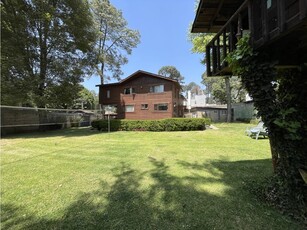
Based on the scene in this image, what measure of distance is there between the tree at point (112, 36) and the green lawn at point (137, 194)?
24.7m

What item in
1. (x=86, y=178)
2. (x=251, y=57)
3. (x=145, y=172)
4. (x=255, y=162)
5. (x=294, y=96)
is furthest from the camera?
(x=255, y=162)

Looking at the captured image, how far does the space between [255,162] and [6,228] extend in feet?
20.9

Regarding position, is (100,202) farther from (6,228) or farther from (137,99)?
(137,99)

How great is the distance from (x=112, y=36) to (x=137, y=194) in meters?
30.5

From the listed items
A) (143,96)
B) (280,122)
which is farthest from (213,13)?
(143,96)

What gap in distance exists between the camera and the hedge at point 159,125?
1706 cm

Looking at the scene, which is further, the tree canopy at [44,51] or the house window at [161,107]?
the house window at [161,107]

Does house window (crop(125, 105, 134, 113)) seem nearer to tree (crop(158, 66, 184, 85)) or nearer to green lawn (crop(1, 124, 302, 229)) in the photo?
green lawn (crop(1, 124, 302, 229))

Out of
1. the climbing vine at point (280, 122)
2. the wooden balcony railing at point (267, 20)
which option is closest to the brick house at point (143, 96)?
the wooden balcony railing at point (267, 20)

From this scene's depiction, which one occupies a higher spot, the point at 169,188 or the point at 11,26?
the point at 11,26

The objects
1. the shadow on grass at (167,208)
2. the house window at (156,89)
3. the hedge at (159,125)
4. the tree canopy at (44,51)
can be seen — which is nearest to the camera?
the shadow on grass at (167,208)

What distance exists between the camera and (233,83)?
3722 cm

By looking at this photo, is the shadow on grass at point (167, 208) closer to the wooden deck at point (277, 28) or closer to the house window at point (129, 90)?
the wooden deck at point (277, 28)

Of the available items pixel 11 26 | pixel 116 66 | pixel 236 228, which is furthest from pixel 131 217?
pixel 116 66
